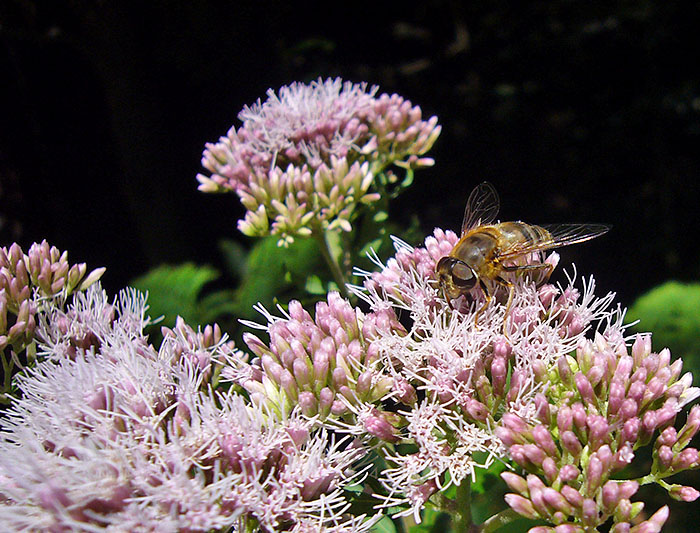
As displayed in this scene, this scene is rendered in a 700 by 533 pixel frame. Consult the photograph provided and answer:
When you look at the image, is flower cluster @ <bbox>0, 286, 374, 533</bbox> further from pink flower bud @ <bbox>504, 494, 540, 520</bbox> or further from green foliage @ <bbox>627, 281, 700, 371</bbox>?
green foliage @ <bbox>627, 281, 700, 371</bbox>

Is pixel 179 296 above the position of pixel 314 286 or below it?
above

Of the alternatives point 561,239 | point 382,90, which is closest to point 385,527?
point 561,239

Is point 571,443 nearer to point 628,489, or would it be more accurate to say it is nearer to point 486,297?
point 628,489

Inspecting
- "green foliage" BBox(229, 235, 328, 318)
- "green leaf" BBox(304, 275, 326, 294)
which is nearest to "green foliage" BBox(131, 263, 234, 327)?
"green foliage" BBox(229, 235, 328, 318)

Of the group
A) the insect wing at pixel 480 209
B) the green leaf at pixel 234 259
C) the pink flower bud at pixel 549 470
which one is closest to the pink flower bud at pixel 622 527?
the pink flower bud at pixel 549 470

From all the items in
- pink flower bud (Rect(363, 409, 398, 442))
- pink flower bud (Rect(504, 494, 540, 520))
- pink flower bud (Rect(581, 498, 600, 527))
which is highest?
pink flower bud (Rect(363, 409, 398, 442))

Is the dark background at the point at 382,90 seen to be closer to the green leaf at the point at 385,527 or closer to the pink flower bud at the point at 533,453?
the green leaf at the point at 385,527

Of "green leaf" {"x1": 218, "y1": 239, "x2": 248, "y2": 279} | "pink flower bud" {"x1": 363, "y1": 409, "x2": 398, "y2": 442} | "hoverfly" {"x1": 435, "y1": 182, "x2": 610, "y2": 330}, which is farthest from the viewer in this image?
"green leaf" {"x1": 218, "y1": 239, "x2": 248, "y2": 279}

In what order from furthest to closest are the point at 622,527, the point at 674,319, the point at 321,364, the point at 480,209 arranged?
the point at 674,319, the point at 480,209, the point at 321,364, the point at 622,527

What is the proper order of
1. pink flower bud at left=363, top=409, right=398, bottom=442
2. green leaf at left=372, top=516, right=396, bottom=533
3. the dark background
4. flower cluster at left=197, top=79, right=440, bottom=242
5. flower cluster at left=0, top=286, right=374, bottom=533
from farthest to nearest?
the dark background → flower cluster at left=197, top=79, right=440, bottom=242 → green leaf at left=372, top=516, right=396, bottom=533 → pink flower bud at left=363, top=409, right=398, bottom=442 → flower cluster at left=0, top=286, right=374, bottom=533
